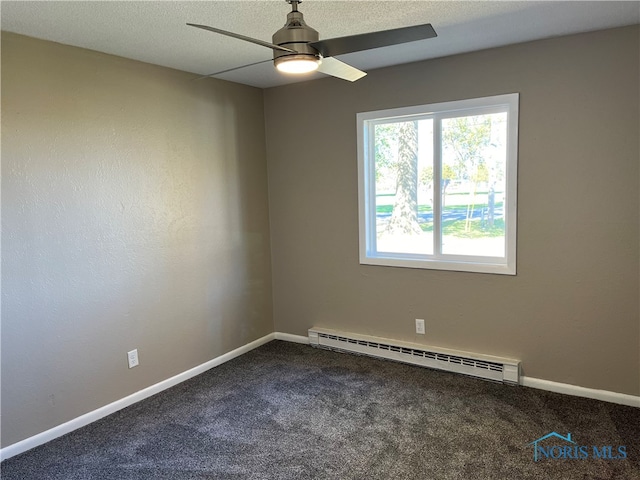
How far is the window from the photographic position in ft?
10.6

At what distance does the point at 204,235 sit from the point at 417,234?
170 cm

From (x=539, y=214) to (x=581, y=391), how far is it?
1200mm

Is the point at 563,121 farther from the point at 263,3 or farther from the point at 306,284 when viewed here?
the point at 306,284

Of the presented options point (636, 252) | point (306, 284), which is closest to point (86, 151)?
point (306, 284)

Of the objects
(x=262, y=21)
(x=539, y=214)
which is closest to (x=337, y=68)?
(x=262, y=21)

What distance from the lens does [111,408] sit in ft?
10.0

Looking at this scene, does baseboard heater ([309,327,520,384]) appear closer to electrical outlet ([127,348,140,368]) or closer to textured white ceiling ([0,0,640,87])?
electrical outlet ([127,348,140,368])

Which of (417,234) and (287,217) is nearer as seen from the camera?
(417,234)

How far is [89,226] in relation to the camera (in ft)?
9.58

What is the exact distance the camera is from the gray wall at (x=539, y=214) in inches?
111

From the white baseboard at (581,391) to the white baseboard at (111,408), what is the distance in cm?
229

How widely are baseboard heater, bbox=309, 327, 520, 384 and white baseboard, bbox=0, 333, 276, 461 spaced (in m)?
0.69

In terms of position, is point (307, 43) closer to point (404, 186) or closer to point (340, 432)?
point (404, 186)

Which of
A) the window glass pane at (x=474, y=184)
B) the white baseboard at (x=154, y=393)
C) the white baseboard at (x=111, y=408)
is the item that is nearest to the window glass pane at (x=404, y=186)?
the window glass pane at (x=474, y=184)
